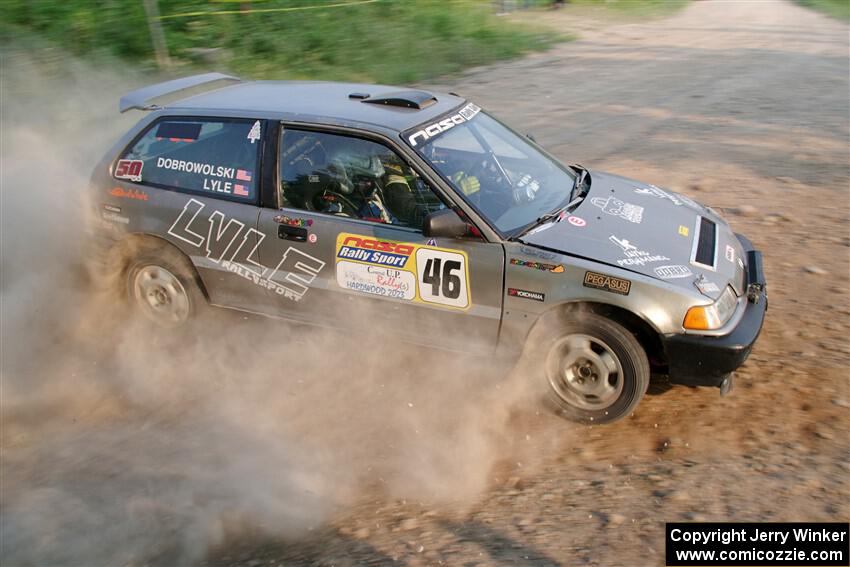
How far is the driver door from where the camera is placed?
14.3ft

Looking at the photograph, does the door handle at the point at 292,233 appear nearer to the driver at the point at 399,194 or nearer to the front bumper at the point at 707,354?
the driver at the point at 399,194

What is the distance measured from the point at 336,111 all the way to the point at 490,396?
2104 millimetres

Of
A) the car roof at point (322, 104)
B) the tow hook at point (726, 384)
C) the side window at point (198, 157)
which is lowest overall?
the tow hook at point (726, 384)

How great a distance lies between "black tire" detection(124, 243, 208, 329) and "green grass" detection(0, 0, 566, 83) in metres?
7.77

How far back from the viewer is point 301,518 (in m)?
3.88

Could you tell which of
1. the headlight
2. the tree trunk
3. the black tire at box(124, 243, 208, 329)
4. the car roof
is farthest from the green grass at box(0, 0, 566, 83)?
the headlight

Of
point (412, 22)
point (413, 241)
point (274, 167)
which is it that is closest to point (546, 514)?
point (413, 241)

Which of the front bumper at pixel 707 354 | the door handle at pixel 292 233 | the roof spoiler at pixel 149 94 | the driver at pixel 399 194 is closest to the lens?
the front bumper at pixel 707 354

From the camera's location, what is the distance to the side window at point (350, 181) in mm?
4504

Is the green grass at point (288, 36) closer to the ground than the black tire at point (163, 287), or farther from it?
farther from it

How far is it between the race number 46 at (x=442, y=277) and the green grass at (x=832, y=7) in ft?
73.5

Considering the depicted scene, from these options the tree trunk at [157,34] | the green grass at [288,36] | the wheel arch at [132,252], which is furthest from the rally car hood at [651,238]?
the tree trunk at [157,34]

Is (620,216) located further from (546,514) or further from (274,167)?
(274,167)

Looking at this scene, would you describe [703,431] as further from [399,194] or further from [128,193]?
[128,193]
